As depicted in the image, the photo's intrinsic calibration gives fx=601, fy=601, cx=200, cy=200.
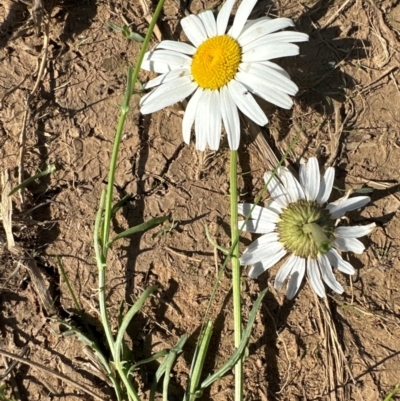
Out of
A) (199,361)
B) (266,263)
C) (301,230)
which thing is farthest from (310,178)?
(199,361)

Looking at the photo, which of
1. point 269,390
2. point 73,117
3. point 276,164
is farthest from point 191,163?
point 269,390

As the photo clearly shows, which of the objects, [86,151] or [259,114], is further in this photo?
[86,151]

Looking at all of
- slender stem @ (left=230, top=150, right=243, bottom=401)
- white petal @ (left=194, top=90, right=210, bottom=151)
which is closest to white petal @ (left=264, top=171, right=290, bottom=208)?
slender stem @ (left=230, top=150, right=243, bottom=401)

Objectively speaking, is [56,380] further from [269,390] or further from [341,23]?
[341,23]

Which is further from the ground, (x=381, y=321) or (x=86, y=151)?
(x=86, y=151)

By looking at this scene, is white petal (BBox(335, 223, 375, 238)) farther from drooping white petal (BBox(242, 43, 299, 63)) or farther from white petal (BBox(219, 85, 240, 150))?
drooping white petal (BBox(242, 43, 299, 63))
